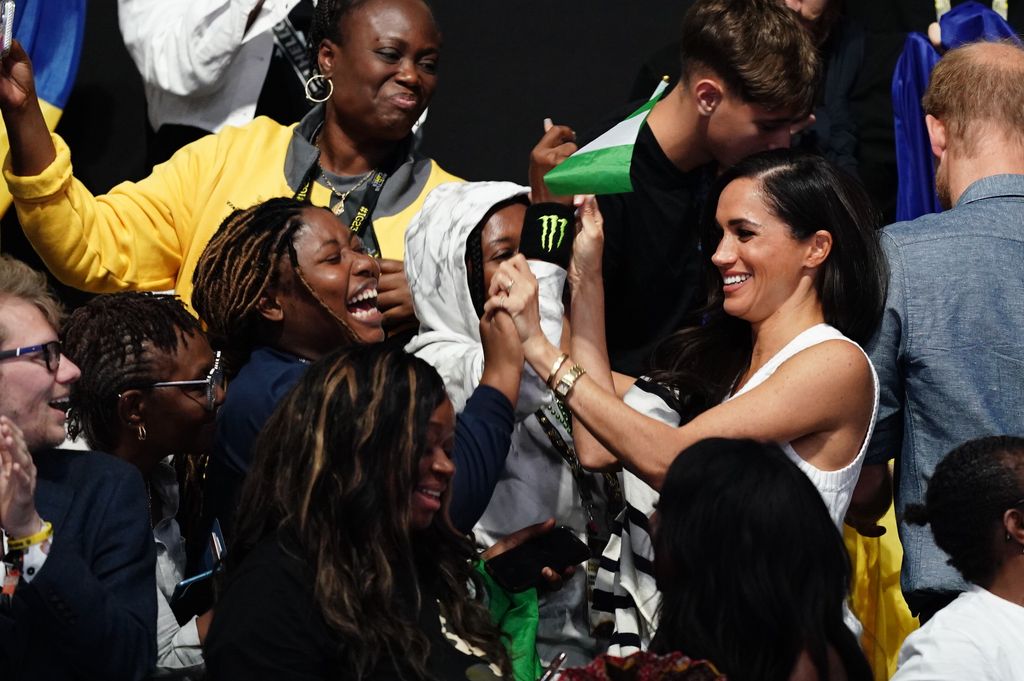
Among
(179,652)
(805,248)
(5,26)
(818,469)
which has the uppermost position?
(5,26)

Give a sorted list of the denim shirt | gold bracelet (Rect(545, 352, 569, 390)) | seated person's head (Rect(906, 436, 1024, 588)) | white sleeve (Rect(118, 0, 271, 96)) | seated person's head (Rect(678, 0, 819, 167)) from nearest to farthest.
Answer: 1. seated person's head (Rect(906, 436, 1024, 588))
2. gold bracelet (Rect(545, 352, 569, 390))
3. the denim shirt
4. seated person's head (Rect(678, 0, 819, 167))
5. white sleeve (Rect(118, 0, 271, 96))

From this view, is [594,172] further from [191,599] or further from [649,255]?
[191,599]

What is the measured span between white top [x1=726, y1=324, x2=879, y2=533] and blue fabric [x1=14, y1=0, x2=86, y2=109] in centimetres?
259

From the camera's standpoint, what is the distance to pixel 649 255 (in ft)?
13.6

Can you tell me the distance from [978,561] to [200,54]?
278cm

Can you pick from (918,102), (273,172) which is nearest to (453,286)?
(273,172)

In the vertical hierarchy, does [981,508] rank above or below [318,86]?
below

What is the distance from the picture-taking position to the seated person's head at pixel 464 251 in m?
3.67

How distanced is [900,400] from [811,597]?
1128mm

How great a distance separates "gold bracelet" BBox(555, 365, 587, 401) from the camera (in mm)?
3180

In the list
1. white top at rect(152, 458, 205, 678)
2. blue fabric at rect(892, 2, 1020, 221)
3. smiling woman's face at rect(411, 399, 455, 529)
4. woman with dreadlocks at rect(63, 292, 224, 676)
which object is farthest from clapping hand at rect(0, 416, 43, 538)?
blue fabric at rect(892, 2, 1020, 221)

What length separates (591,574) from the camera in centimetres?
342

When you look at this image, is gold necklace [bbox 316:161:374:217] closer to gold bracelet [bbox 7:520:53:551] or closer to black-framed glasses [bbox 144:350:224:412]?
black-framed glasses [bbox 144:350:224:412]

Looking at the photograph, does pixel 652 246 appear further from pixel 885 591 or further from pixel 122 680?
pixel 122 680
